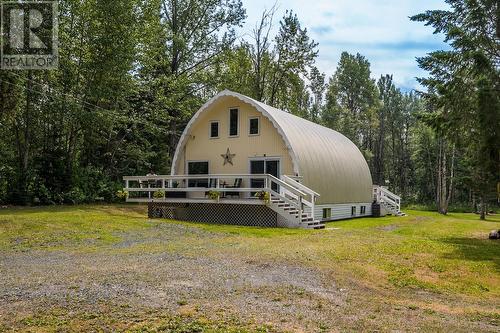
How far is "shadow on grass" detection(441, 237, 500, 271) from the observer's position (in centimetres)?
1018

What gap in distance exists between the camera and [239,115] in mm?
21375

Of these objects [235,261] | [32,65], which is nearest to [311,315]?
[235,261]

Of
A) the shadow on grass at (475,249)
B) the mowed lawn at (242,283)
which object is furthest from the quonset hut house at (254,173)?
the shadow on grass at (475,249)

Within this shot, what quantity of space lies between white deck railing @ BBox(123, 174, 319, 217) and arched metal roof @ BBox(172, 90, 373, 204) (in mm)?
1285

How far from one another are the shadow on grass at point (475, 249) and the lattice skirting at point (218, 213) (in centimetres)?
665

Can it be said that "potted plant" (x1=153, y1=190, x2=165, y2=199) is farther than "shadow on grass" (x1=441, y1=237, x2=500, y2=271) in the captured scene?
Yes

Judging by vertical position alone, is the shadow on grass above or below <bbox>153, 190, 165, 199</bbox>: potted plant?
below

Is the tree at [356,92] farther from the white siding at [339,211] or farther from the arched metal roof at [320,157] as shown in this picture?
the white siding at [339,211]

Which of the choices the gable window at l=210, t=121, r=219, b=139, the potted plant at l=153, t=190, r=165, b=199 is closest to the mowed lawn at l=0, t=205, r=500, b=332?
the potted plant at l=153, t=190, r=165, b=199

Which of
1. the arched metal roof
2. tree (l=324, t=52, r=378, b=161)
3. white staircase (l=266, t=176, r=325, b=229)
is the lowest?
white staircase (l=266, t=176, r=325, b=229)

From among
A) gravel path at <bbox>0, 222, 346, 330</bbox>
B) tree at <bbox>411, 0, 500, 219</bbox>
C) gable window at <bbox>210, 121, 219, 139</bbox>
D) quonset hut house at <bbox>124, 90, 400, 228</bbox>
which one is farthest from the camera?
gable window at <bbox>210, 121, 219, 139</bbox>

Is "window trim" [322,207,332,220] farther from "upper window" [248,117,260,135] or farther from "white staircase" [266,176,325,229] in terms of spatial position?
"upper window" [248,117,260,135]

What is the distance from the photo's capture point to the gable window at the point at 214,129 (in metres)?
22.1

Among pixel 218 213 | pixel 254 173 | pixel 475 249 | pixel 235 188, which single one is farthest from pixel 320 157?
pixel 475 249
